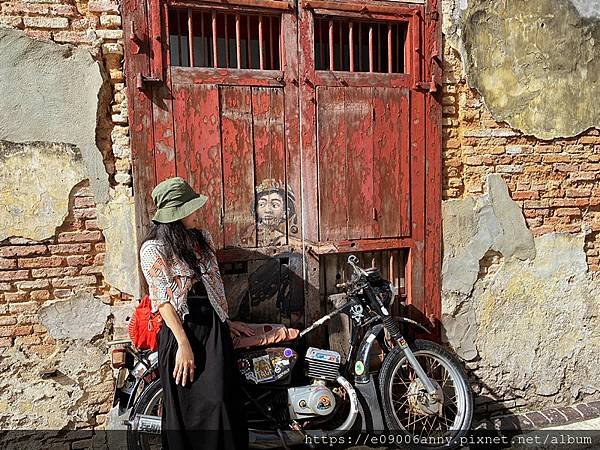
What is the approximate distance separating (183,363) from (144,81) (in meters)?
1.76

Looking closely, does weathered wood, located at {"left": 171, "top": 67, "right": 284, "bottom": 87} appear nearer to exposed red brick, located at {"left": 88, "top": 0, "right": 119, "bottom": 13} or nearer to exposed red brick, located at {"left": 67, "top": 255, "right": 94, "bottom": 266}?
exposed red brick, located at {"left": 88, "top": 0, "right": 119, "bottom": 13}

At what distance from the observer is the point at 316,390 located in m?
3.72

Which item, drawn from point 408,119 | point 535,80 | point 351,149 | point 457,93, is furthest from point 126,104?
point 535,80

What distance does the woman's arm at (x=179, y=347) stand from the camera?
10.5 feet

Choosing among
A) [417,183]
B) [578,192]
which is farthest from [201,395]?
[578,192]

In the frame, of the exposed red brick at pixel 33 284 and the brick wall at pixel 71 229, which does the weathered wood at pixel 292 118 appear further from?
the exposed red brick at pixel 33 284

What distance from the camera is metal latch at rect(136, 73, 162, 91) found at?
3.60 m

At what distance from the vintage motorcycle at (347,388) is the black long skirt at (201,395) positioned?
27cm

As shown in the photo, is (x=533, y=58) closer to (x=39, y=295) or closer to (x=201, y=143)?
(x=201, y=143)

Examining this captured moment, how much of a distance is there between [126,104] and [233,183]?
846 millimetres

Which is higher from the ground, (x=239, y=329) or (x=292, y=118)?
(x=292, y=118)

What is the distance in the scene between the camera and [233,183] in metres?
3.88

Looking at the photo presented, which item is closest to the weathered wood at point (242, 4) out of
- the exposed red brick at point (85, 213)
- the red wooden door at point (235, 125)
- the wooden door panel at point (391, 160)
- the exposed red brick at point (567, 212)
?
the red wooden door at point (235, 125)

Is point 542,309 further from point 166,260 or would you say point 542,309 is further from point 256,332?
point 166,260
